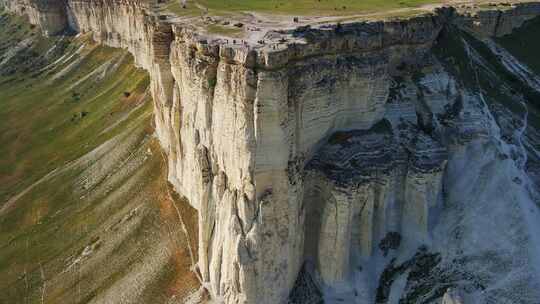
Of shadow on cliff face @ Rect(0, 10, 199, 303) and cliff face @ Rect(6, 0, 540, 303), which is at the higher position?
cliff face @ Rect(6, 0, 540, 303)

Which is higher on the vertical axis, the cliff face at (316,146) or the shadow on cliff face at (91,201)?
the cliff face at (316,146)

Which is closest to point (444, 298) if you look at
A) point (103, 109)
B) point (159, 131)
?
point (159, 131)

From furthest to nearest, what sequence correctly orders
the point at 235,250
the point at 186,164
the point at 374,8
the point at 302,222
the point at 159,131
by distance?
1. the point at 159,131
2. the point at 374,8
3. the point at 186,164
4. the point at 302,222
5. the point at 235,250

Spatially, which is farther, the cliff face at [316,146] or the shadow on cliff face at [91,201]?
the shadow on cliff face at [91,201]

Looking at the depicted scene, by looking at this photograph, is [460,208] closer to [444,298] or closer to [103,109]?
[444,298]

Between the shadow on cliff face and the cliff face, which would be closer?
the cliff face
